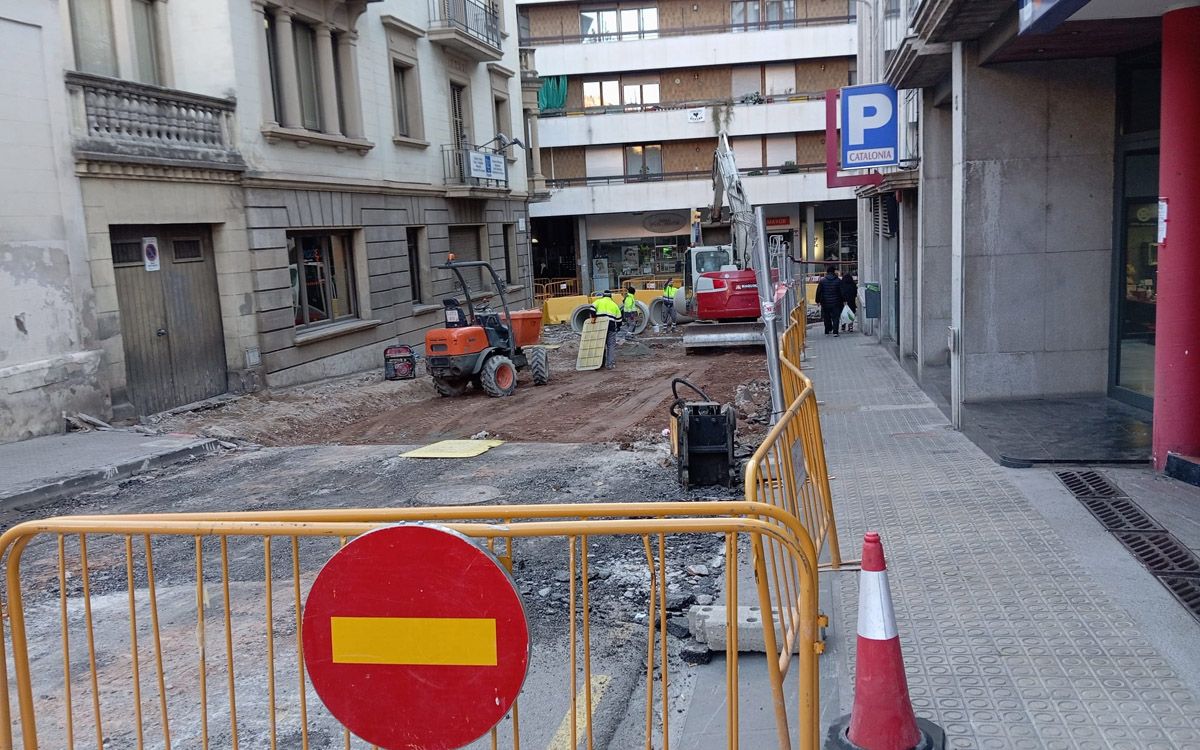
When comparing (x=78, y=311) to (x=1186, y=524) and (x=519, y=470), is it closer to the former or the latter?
(x=519, y=470)

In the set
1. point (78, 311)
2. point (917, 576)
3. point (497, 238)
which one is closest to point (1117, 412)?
point (917, 576)

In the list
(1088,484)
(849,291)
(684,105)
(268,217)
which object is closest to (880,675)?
(1088,484)

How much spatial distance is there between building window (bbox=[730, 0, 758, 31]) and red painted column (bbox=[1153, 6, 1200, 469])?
39172 millimetres

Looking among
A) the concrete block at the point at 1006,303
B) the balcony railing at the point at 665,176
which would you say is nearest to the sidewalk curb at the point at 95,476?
the concrete block at the point at 1006,303

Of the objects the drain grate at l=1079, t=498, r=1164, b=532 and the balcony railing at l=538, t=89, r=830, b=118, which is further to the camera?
the balcony railing at l=538, t=89, r=830, b=118

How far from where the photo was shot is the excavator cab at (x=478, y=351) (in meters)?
15.8

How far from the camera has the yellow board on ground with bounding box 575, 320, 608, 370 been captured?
19.6 m

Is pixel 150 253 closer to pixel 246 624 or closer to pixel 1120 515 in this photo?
pixel 246 624

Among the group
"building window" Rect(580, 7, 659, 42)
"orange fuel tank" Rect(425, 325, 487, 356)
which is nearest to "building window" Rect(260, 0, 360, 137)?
"orange fuel tank" Rect(425, 325, 487, 356)

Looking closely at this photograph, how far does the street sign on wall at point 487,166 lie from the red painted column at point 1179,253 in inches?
812

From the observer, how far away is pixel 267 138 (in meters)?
16.9

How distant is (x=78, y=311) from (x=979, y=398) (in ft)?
38.0

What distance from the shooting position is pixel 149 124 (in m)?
14.3

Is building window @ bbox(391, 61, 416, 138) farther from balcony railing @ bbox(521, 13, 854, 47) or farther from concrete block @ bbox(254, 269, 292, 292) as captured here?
balcony railing @ bbox(521, 13, 854, 47)
